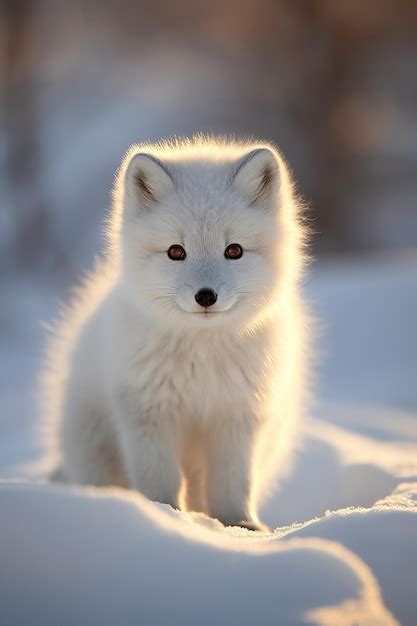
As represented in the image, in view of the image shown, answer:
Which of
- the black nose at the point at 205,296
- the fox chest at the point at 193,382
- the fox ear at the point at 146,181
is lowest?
the fox chest at the point at 193,382

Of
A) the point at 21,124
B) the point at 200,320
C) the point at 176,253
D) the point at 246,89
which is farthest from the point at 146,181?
the point at 246,89

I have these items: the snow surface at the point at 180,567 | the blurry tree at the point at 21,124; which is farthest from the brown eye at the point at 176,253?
the blurry tree at the point at 21,124

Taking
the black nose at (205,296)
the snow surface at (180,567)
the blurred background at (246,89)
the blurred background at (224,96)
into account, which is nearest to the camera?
the snow surface at (180,567)

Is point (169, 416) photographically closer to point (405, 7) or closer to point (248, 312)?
point (248, 312)

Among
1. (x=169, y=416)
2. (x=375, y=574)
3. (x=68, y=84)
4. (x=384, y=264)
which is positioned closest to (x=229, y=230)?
(x=169, y=416)

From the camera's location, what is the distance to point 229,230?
279cm

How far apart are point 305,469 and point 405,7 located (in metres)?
9.28

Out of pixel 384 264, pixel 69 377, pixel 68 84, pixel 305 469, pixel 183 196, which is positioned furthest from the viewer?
pixel 68 84

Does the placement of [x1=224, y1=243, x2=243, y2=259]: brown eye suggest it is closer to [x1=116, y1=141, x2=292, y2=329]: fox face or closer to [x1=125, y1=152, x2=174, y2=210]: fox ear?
[x1=116, y1=141, x2=292, y2=329]: fox face

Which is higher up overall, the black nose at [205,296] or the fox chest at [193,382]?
the black nose at [205,296]

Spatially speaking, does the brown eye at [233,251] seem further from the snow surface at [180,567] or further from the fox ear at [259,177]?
the snow surface at [180,567]

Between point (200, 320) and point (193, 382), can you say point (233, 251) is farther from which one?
point (193, 382)

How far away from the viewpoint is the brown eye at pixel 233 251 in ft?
9.16

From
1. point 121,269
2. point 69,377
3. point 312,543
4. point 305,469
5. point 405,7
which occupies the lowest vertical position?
point 305,469
